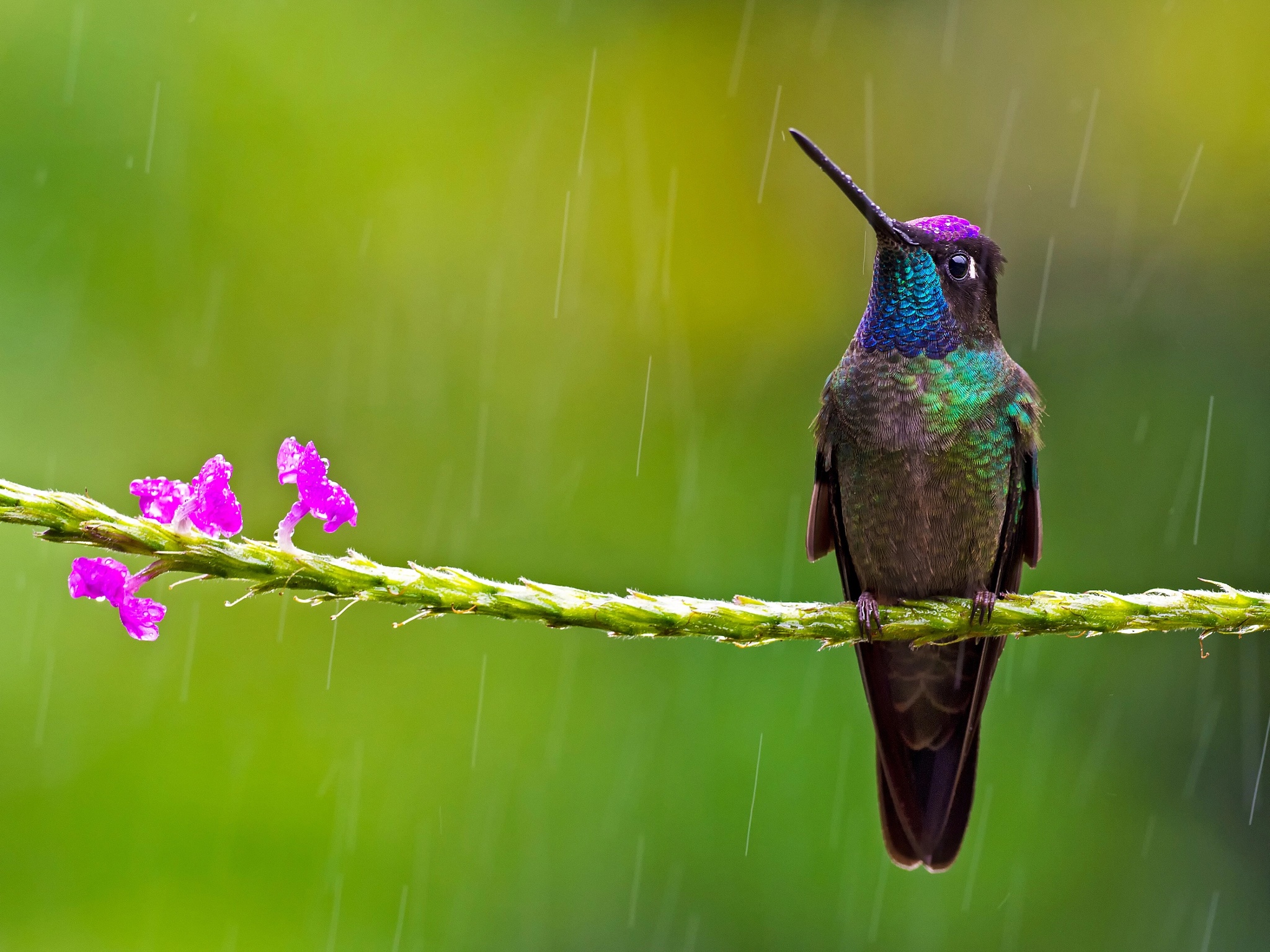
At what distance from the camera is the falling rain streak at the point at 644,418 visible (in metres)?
8.16

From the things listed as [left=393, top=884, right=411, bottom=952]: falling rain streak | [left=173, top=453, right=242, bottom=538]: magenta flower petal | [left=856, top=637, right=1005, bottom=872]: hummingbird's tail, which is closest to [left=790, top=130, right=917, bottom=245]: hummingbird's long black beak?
[left=856, top=637, right=1005, bottom=872]: hummingbird's tail

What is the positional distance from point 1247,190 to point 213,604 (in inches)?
294

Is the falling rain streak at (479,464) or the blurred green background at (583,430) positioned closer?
the blurred green background at (583,430)

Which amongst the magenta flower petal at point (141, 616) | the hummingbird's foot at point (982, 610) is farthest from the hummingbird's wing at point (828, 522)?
the magenta flower petal at point (141, 616)

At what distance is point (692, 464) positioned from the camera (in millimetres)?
7996

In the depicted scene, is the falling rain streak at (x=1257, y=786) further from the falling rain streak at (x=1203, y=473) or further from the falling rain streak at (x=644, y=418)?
the falling rain streak at (x=644, y=418)

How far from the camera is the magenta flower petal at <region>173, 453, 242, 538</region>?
5.98 feet

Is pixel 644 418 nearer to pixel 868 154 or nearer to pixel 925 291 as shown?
pixel 868 154

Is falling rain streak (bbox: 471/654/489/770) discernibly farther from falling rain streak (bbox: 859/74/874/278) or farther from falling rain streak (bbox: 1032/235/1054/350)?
falling rain streak (bbox: 1032/235/1054/350)

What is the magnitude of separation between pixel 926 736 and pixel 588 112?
691 centimetres

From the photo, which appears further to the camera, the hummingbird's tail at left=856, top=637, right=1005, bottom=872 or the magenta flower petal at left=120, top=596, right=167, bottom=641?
the hummingbird's tail at left=856, top=637, right=1005, bottom=872

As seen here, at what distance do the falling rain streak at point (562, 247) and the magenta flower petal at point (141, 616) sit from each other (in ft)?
24.3

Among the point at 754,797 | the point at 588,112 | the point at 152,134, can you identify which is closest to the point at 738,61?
the point at 588,112

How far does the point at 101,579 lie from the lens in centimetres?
160
